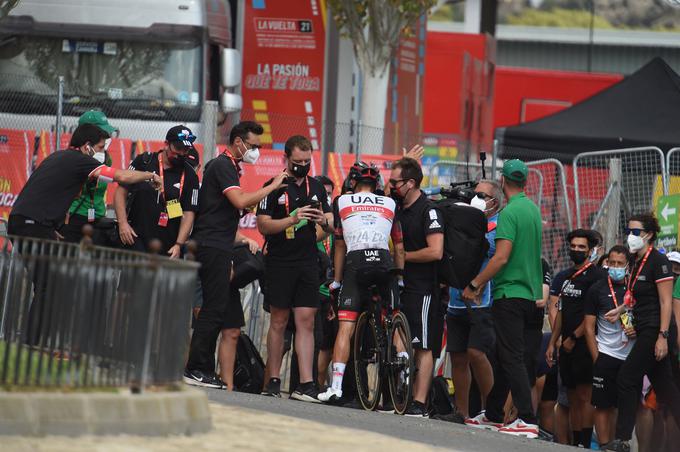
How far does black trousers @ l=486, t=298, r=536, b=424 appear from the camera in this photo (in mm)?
11688

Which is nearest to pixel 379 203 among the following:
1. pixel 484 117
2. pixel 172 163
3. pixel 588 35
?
pixel 172 163

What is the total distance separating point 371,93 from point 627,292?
406 inches

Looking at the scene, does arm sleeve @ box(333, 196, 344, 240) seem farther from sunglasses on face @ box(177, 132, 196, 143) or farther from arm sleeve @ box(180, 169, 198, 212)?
sunglasses on face @ box(177, 132, 196, 143)

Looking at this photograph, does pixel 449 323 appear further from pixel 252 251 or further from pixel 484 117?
pixel 484 117

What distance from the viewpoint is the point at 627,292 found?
1269 centimetres

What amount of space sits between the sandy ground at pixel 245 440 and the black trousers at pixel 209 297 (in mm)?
1930

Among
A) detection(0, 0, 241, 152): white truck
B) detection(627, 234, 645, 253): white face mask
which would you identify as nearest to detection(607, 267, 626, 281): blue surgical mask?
detection(627, 234, 645, 253): white face mask

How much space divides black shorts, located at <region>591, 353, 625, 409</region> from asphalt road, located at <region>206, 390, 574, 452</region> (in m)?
1.56

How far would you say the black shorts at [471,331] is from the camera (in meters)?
12.5

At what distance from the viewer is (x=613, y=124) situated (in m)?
21.3

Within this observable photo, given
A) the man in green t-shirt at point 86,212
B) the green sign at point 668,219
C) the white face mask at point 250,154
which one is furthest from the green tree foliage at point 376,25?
the white face mask at point 250,154

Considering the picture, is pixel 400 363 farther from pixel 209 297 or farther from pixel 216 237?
pixel 216 237

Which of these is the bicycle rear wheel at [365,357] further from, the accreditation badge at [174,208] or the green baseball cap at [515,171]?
the accreditation badge at [174,208]

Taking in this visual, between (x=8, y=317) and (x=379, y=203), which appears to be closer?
(x=8, y=317)
